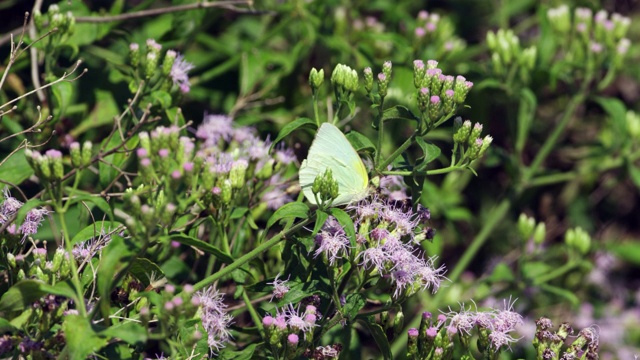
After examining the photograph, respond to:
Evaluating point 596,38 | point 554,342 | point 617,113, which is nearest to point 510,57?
point 596,38

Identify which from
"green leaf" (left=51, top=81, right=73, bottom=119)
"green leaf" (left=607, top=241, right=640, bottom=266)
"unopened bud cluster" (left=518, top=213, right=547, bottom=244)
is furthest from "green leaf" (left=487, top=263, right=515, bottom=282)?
"green leaf" (left=51, top=81, right=73, bottom=119)

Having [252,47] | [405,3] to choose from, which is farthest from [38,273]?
[405,3]

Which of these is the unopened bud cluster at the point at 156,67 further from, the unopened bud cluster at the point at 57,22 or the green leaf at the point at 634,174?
the green leaf at the point at 634,174

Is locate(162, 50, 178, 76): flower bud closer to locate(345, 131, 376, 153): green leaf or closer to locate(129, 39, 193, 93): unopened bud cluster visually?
locate(129, 39, 193, 93): unopened bud cluster

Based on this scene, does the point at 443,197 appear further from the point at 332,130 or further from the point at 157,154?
the point at 157,154

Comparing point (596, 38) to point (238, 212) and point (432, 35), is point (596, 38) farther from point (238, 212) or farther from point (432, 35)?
point (238, 212)
